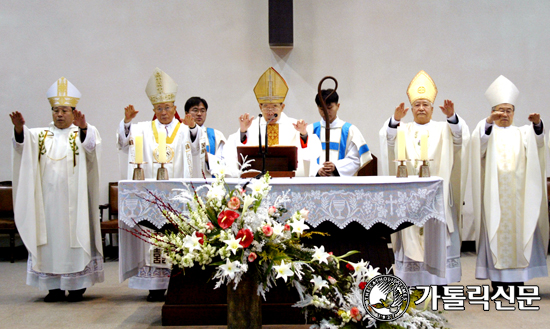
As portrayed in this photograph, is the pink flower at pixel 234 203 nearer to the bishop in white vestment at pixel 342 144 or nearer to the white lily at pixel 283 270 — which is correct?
the white lily at pixel 283 270

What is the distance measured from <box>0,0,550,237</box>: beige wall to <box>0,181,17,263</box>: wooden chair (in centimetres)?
68

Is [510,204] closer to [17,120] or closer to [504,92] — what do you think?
[504,92]

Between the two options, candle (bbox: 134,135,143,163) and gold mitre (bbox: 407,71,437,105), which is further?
gold mitre (bbox: 407,71,437,105)

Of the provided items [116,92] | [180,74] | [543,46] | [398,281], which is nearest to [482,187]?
[398,281]

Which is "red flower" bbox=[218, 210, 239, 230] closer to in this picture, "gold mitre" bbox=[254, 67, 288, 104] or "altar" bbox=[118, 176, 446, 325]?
"altar" bbox=[118, 176, 446, 325]

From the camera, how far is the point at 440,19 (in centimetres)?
827

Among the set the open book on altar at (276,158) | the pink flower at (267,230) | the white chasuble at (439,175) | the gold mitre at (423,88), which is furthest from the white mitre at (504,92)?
A: the pink flower at (267,230)

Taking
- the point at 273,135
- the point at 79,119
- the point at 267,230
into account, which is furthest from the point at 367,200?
the point at 79,119

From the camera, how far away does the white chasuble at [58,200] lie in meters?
5.12

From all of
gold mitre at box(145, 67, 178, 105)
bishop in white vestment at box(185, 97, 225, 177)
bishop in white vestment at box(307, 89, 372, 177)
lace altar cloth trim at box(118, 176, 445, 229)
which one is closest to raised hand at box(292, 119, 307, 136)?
bishop in white vestment at box(307, 89, 372, 177)

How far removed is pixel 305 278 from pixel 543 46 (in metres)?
6.77

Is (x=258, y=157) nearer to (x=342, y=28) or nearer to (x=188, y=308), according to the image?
(x=188, y=308)

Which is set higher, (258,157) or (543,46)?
(543,46)

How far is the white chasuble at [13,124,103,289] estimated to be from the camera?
201 inches
